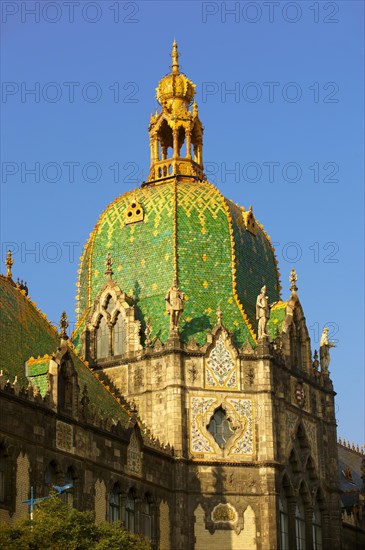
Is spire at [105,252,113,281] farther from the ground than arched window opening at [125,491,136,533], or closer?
farther from the ground

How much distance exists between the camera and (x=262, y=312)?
200 ft

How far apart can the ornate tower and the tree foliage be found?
14574 millimetres

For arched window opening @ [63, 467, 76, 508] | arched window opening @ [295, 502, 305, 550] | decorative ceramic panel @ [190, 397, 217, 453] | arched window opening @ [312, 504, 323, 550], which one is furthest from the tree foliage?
arched window opening @ [312, 504, 323, 550]

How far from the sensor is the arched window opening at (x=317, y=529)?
61.1 meters

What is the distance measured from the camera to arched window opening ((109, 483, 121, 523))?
5266cm

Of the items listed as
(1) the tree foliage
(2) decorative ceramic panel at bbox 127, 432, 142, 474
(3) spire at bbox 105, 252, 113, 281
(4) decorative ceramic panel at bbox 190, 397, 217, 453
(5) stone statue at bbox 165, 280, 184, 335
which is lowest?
(1) the tree foliage

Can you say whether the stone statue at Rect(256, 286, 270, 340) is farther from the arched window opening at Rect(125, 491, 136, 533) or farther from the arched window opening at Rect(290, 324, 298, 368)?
the arched window opening at Rect(125, 491, 136, 533)

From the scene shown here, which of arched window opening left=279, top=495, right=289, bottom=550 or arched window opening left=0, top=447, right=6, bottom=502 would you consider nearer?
arched window opening left=0, top=447, right=6, bottom=502

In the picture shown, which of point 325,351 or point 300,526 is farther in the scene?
point 325,351

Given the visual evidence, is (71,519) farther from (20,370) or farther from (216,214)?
(216,214)

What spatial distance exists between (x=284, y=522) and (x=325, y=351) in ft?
34.9

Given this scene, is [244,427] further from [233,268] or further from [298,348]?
[233,268]

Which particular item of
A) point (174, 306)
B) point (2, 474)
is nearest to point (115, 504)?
point (2, 474)

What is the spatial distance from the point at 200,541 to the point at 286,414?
7570 millimetres
